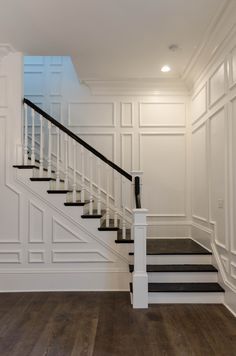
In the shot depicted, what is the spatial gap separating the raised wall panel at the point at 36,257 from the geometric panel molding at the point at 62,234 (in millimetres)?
261

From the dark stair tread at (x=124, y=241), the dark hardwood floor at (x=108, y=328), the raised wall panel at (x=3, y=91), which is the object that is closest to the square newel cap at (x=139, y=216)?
the dark stair tread at (x=124, y=241)

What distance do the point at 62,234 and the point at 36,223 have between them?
0.38 meters

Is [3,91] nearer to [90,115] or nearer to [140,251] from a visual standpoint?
[90,115]

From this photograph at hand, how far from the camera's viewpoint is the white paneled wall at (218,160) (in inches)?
127

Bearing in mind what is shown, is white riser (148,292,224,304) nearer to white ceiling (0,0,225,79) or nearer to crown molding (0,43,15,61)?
white ceiling (0,0,225,79)

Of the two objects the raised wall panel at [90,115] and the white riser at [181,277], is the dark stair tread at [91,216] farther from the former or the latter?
the raised wall panel at [90,115]

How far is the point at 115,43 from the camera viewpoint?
151 inches


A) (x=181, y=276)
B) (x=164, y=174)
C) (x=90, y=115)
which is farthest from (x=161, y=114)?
(x=181, y=276)

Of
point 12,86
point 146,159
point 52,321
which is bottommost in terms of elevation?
point 52,321

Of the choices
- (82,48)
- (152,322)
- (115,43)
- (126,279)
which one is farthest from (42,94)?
(152,322)

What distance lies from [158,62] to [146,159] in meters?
1.58

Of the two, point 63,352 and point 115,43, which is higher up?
point 115,43

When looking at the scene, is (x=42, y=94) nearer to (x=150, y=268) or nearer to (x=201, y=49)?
(x=201, y=49)

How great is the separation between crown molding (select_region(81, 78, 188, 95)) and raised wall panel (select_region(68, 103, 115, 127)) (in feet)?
0.84
